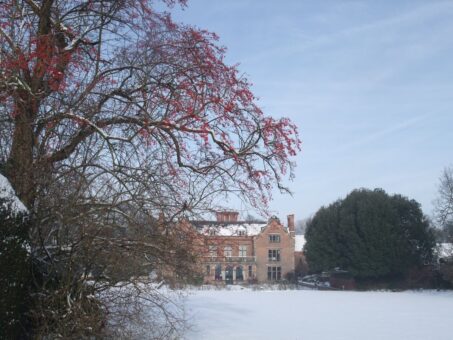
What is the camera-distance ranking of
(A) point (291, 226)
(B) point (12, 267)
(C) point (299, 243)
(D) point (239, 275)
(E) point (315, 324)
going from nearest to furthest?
(B) point (12, 267), (E) point (315, 324), (D) point (239, 275), (A) point (291, 226), (C) point (299, 243)

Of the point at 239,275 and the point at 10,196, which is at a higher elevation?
the point at 10,196

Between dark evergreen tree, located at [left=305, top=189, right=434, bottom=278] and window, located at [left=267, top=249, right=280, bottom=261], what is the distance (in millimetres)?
8053

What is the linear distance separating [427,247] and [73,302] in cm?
3920

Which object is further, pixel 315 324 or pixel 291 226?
pixel 291 226

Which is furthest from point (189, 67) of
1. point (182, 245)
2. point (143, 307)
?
point (143, 307)

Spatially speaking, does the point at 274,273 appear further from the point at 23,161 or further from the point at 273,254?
the point at 23,161

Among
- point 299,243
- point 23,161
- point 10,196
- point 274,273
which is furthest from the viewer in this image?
point 299,243

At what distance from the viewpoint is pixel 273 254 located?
54406 millimetres

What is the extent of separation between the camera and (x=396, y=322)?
15.4 meters

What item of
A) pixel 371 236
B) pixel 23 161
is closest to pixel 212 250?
pixel 23 161

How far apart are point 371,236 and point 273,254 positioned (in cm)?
1510

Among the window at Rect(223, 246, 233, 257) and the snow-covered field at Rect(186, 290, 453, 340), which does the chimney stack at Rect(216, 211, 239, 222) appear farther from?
the snow-covered field at Rect(186, 290, 453, 340)

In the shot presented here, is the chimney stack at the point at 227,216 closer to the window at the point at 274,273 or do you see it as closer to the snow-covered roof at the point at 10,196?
the snow-covered roof at the point at 10,196

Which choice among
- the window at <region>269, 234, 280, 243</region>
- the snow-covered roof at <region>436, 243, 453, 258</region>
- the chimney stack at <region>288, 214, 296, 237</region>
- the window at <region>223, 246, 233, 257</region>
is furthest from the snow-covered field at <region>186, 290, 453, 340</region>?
the chimney stack at <region>288, 214, 296, 237</region>
